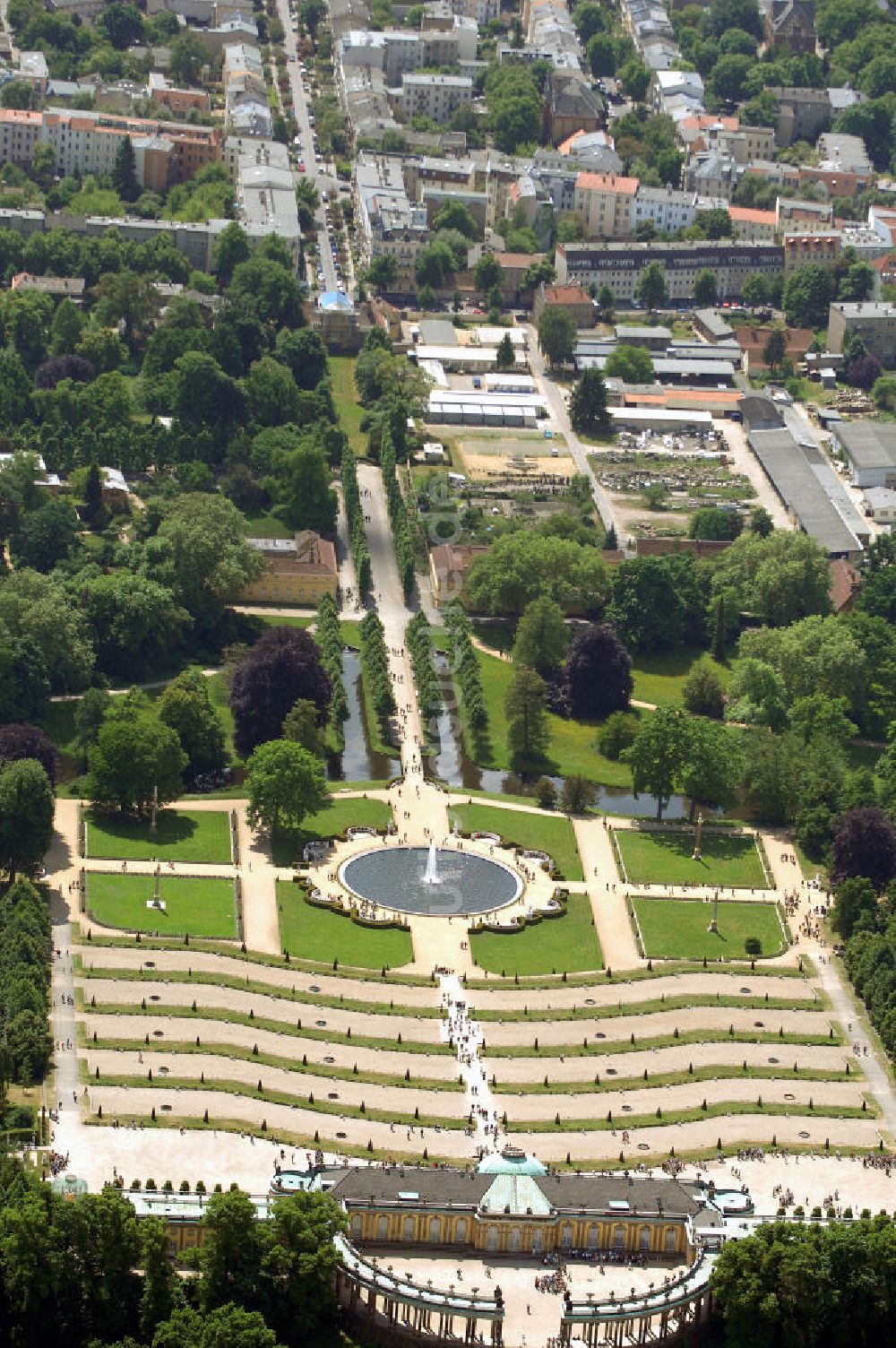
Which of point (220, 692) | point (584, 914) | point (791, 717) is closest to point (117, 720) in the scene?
point (220, 692)

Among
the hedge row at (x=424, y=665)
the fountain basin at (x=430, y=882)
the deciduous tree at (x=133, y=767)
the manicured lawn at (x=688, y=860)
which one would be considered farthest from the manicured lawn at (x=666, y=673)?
the deciduous tree at (x=133, y=767)

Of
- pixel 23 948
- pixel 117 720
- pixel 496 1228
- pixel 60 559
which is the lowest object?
pixel 496 1228

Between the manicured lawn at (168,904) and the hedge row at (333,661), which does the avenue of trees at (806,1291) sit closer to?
the manicured lawn at (168,904)

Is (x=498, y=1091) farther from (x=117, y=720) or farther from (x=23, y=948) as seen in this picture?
(x=117, y=720)

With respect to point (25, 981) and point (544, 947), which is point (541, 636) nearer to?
point (544, 947)

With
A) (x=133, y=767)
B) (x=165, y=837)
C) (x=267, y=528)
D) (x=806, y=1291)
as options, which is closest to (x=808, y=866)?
(x=165, y=837)

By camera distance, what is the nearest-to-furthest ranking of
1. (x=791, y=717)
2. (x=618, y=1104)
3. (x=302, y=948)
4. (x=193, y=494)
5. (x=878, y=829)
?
(x=618, y=1104), (x=302, y=948), (x=878, y=829), (x=791, y=717), (x=193, y=494)
